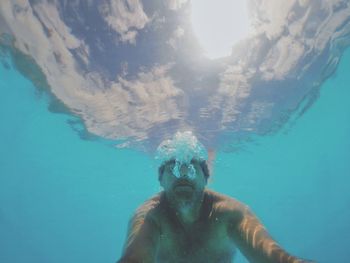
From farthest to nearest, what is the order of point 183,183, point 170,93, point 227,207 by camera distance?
point 170,93, point 227,207, point 183,183

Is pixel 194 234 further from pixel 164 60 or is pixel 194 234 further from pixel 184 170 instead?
pixel 164 60

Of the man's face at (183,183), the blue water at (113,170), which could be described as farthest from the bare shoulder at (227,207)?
the blue water at (113,170)

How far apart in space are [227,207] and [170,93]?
8610mm

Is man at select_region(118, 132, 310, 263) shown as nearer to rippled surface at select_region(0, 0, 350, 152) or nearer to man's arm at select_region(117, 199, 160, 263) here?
man's arm at select_region(117, 199, 160, 263)

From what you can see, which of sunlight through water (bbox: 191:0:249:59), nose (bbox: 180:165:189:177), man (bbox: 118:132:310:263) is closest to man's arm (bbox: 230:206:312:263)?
man (bbox: 118:132:310:263)

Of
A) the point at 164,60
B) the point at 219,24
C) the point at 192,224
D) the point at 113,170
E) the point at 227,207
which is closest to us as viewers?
the point at 227,207

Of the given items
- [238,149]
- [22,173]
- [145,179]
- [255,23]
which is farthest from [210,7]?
[22,173]

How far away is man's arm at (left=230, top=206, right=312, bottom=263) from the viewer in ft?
10.9

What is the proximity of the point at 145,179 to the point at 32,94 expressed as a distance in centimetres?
1411

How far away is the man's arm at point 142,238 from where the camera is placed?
11.0 ft

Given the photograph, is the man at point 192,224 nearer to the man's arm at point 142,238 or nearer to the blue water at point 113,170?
the man's arm at point 142,238

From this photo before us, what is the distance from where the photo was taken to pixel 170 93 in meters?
12.6

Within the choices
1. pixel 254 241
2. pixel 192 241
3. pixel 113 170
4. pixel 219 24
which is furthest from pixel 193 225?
pixel 113 170

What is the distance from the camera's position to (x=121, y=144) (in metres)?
18.1
